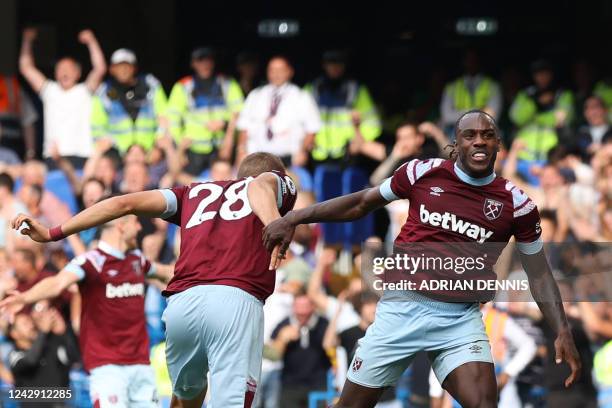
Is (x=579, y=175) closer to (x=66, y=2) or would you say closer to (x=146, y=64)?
(x=146, y=64)

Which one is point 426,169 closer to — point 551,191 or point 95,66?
point 551,191

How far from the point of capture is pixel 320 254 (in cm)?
1299

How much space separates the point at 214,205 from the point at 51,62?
8.22 meters

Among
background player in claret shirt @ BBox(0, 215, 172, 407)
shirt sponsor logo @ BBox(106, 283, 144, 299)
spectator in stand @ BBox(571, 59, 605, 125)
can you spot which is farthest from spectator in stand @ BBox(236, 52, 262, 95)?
shirt sponsor logo @ BBox(106, 283, 144, 299)

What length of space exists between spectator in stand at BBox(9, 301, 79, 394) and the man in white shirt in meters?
2.88

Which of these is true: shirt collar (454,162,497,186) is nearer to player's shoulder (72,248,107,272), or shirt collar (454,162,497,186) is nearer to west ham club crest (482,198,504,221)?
west ham club crest (482,198,504,221)

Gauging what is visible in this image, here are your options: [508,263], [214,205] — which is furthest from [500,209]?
[508,263]

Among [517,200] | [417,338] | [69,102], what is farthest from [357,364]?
[69,102]

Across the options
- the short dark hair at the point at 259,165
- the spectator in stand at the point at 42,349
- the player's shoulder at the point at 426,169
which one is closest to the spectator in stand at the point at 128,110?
the spectator in stand at the point at 42,349

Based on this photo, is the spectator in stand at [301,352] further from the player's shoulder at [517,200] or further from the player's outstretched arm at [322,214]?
the player's shoulder at [517,200]

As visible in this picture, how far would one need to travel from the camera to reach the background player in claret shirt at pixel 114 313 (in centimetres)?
984

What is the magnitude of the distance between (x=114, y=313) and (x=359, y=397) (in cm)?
306

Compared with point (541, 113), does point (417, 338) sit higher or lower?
lower

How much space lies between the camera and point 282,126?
13.8 metres
